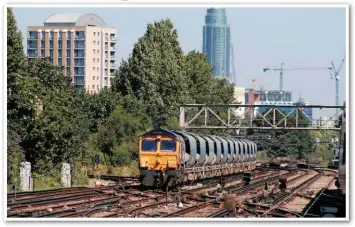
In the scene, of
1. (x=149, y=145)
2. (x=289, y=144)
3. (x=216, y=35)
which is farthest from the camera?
(x=216, y=35)

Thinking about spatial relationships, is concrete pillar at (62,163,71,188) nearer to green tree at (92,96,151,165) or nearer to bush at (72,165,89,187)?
bush at (72,165,89,187)

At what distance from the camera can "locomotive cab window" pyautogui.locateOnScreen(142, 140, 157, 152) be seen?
2786 cm

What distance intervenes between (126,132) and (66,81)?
5.05 metres

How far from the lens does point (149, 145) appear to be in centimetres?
2797

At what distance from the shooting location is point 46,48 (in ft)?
312

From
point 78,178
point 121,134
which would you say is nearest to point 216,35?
point 121,134

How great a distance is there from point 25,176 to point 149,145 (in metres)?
4.34

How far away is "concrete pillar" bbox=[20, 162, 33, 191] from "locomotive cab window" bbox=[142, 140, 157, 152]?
3966mm

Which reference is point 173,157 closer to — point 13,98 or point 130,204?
point 13,98

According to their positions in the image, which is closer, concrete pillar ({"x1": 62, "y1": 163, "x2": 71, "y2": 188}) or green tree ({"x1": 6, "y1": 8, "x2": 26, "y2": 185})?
green tree ({"x1": 6, "y1": 8, "x2": 26, "y2": 185})

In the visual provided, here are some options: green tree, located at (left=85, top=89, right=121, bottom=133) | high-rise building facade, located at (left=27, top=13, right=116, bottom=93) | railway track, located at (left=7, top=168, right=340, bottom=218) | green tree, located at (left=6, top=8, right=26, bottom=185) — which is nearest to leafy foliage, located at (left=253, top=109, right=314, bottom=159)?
green tree, located at (left=85, top=89, right=121, bottom=133)
